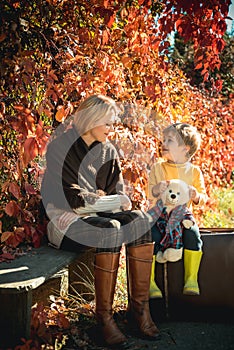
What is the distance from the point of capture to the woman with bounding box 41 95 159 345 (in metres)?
3.05

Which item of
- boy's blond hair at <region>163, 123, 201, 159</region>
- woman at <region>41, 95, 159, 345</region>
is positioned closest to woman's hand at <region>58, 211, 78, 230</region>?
woman at <region>41, 95, 159, 345</region>

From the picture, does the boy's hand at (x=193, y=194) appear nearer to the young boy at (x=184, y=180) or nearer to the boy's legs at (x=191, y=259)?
the young boy at (x=184, y=180)

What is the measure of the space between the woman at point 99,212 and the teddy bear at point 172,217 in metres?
0.20

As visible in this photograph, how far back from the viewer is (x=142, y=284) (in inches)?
124

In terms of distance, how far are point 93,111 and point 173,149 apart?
22.7 inches

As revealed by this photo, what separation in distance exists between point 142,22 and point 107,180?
4.44 feet

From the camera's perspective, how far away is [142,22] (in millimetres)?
4172

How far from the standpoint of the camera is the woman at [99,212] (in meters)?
3.05

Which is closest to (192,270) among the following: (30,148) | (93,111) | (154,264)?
(154,264)

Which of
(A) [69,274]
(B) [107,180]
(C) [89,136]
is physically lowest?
(A) [69,274]

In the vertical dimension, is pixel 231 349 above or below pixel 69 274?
below

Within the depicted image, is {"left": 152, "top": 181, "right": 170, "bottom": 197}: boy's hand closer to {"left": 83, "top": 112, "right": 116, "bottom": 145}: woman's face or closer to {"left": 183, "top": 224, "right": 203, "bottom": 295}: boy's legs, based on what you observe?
{"left": 183, "top": 224, "right": 203, "bottom": 295}: boy's legs

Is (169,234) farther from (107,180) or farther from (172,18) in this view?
(172,18)

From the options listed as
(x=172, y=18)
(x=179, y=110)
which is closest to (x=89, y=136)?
(x=172, y=18)
